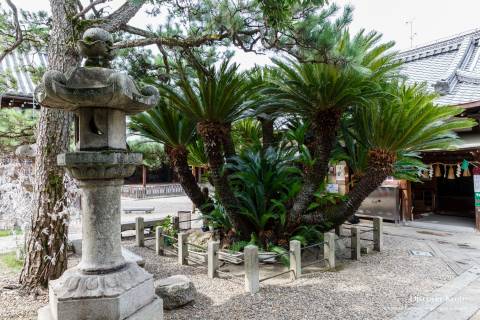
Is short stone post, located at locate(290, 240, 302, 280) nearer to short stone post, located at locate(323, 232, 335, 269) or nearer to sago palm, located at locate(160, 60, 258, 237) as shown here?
short stone post, located at locate(323, 232, 335, 269)

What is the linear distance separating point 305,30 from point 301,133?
8.59 feet

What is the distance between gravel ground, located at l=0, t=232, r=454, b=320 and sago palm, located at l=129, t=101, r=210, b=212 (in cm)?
207

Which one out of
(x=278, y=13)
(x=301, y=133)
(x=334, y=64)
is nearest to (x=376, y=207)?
(x=301, y=133)

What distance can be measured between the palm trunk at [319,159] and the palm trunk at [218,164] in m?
1.06

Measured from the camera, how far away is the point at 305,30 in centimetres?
365

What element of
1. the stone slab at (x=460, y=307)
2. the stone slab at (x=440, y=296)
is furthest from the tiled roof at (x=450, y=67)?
the stone slab at (x=460, y=307)

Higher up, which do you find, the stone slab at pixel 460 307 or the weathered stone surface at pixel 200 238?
the weathered stone surface at pixel 200 238

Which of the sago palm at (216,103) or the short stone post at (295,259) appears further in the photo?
the sago palm at (216,103)

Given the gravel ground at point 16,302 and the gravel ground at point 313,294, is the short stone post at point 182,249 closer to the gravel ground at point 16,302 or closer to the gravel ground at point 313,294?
the gravel ground at point 313,294

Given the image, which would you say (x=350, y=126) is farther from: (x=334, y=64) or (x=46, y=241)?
(x=46, y=241)

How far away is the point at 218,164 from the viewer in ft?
18.1

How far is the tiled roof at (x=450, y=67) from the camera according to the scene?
948 centimetres

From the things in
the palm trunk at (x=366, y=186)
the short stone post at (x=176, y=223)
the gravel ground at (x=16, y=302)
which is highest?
the palm trunk at (x=366, y=186)

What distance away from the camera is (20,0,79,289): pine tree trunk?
4.11 m
